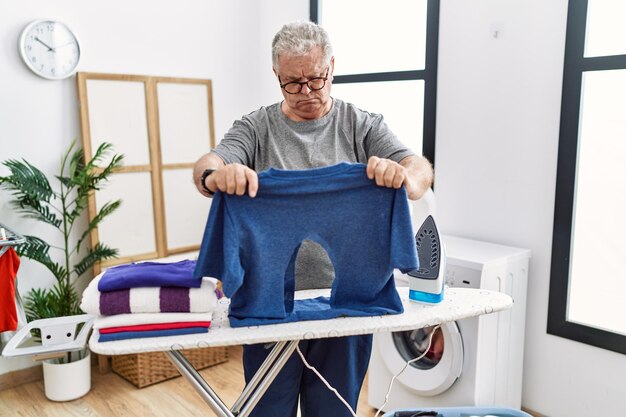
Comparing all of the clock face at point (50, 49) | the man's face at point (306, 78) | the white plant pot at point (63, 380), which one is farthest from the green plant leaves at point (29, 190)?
the man's face at point (306, 78)

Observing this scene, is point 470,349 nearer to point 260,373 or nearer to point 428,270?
point 428,270

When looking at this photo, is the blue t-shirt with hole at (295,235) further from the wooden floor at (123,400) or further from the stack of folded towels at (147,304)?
the wooden floor at (123,400)

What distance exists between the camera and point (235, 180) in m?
1.12

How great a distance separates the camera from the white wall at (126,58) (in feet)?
8.87

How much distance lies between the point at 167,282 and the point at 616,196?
187 cm


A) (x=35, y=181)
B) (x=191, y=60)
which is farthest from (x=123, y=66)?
(x=35, y=181)

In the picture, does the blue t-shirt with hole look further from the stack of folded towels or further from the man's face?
the man's face

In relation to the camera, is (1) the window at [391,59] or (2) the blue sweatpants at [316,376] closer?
(2) the blue sweatpants at [316,376]

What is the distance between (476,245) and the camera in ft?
8.15

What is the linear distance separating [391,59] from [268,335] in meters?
2.27

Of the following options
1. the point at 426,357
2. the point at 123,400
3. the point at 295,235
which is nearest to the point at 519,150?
the point at 426,357

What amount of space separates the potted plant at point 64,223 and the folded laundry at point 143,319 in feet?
5.62

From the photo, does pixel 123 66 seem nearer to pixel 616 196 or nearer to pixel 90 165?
pixel 90 165

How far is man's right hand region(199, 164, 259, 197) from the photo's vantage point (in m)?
1.12
